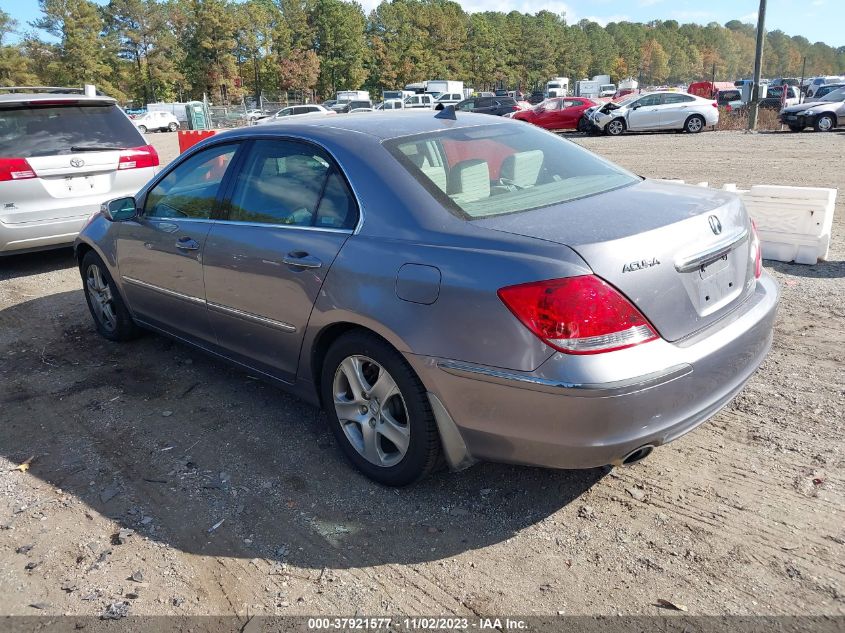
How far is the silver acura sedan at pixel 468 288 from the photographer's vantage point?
2.56 m

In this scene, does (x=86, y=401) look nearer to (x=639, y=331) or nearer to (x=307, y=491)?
(x=307, y=491)

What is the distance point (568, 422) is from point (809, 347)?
2.84 meters

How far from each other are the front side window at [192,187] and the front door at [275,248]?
0.79 feet

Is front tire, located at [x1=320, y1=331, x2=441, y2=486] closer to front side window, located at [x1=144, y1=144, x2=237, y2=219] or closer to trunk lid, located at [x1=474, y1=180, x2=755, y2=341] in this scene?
trunk lid, located at [x1=474, y1=180, x2=755, y2=341]

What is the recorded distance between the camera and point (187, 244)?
4195mm

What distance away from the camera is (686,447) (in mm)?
3508

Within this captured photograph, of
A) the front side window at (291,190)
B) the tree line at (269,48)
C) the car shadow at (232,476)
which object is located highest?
the tree line at (269,48)

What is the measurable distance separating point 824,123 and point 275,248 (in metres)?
24.7

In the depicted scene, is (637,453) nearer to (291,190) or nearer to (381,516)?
(381,516)

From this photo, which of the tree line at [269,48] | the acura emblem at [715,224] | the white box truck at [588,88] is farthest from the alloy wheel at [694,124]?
the white box truck at [588,88]

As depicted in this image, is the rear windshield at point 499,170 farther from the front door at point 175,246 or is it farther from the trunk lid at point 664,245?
the front door at point 175,246

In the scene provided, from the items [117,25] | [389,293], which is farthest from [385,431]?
[117,25]

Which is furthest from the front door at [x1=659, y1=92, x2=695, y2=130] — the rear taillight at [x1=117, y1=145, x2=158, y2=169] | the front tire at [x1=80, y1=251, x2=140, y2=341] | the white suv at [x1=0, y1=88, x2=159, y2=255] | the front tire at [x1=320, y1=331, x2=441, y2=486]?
the front tire at [x1=320, y1=331, x2=441, y2=486]

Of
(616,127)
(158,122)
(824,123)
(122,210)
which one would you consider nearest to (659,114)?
(616,127)
